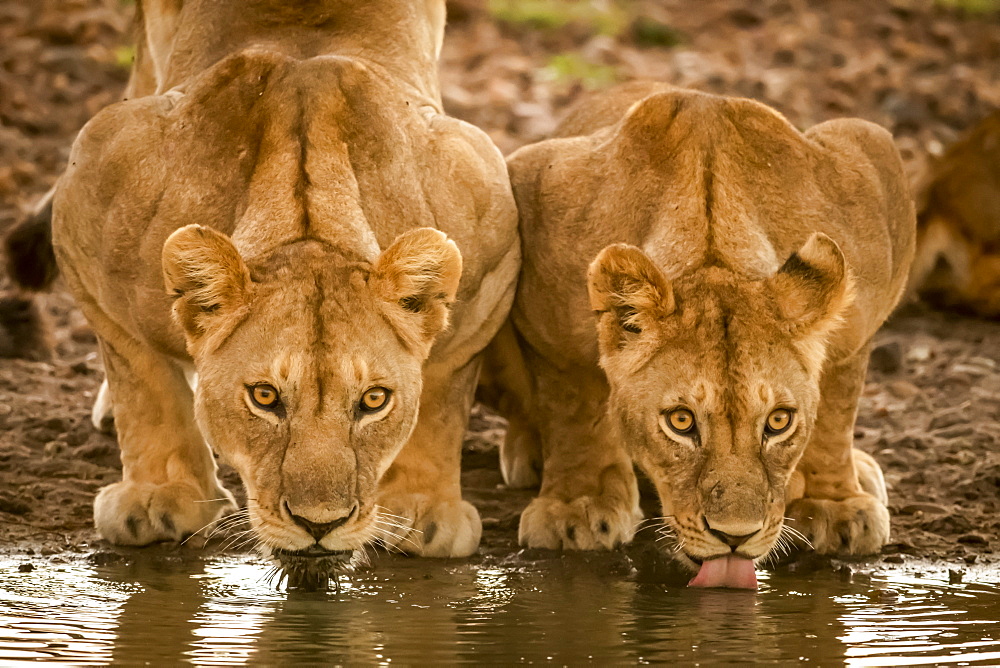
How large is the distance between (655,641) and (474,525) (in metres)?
1.31

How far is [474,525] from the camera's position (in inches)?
223

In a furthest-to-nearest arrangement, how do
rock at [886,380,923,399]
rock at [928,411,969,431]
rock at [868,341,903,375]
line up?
rock at [868,341,903,375] → rock at [886,380,923,399] → rock at [928,411,969,431]

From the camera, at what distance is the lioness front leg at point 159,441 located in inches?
223

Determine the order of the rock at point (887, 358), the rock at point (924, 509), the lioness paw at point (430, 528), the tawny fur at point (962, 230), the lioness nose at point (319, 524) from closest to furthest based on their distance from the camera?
1. the lioness nose at point (319, 524)
2. the lioness paw at point (430, 528)
3. the rock at point (924, 509)
4. the rock at point (887, 358)
5. the tawny fur at point (962, 230)

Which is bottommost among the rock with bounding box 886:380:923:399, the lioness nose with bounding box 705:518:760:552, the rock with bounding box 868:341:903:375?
the lioness nose with bounding box 705:518:760:552

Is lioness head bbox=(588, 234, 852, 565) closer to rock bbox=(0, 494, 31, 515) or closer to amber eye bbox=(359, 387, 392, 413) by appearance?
amber eye bbox=(359, 387, 392, 413)

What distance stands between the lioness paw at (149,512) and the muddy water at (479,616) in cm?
13

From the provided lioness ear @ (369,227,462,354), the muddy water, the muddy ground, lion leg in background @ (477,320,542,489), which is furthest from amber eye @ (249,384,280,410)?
lion leg in background @ (477,320,542,489)

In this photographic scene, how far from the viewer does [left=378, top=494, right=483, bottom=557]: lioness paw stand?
218 inches

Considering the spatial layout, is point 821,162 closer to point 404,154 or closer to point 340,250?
point 404,154

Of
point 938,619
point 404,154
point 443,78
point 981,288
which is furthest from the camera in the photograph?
point 443,78

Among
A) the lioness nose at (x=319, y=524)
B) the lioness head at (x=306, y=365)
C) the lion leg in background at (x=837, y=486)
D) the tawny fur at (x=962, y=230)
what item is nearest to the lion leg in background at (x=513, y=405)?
the lion leg in background at (x=837, y=486)

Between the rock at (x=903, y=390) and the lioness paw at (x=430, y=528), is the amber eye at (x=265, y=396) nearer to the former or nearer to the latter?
the lioness paw at (x=430, y=528)

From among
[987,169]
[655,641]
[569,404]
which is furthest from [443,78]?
[655,641]
